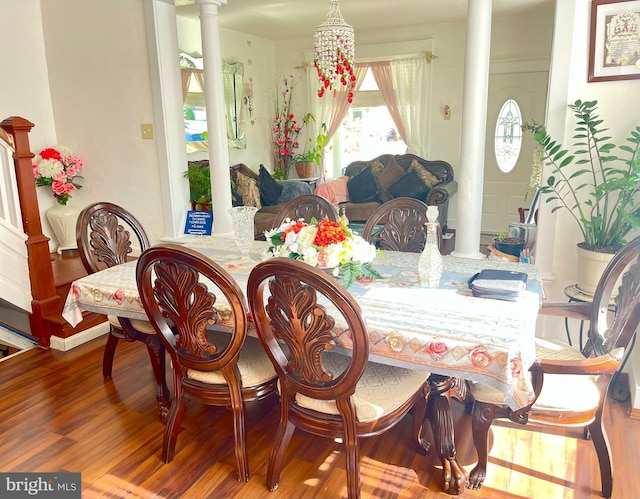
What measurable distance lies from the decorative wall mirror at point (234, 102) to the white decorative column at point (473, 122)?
14.0 ft

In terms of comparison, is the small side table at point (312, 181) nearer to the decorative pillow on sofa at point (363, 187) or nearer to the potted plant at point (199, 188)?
the decorative pillow on sofa at point (363, 187)

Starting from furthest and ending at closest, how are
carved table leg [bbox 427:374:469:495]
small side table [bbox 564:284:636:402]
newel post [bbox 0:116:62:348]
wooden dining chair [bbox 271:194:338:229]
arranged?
newel post [bbox 0:116:62:348] → wooden dining chair [bbox 271:194:338:229] → small side table [bbox 564:284:636:402] → carved table leg [bbox 427:374:469:495]

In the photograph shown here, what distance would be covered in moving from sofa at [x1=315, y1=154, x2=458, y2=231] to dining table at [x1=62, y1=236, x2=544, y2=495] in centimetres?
354

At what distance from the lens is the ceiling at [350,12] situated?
18.0ft

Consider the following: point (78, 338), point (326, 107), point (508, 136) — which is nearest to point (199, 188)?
point (78, 338)

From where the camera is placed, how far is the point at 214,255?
2.69 meters

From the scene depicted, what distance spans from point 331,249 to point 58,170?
350 cm

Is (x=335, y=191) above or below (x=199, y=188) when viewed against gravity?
below

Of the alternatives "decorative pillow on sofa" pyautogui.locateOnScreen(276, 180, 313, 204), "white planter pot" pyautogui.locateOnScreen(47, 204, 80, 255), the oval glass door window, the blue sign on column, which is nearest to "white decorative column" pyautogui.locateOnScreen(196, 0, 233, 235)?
the blue sign on column

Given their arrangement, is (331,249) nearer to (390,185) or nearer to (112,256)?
(112,256)

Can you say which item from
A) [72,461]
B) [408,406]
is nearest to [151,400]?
[72,461]

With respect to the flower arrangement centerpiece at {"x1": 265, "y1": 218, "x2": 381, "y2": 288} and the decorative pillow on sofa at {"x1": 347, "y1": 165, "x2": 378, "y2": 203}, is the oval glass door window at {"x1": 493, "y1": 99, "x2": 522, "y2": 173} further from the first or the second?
the flower arrangement centerpiece at {"x1": 265, "y1": 218, "x2": 381, "y2": 288}

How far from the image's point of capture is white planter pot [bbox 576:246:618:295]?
8.54ft

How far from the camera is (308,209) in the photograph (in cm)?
307
